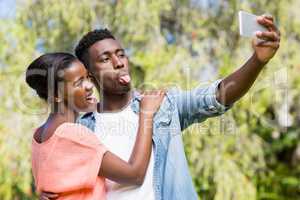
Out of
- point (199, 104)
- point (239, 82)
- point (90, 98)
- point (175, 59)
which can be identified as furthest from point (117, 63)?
point (175, 59)

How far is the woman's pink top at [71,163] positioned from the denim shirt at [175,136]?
176mm

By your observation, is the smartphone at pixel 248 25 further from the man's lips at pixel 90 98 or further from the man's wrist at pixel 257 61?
the man's lips at pixel 90 98

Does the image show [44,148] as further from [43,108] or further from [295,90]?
[295,90]

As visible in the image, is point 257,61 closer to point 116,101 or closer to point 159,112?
point 159,112

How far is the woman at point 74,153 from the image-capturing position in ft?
5.39

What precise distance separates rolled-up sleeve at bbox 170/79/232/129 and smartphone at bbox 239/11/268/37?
0.80 feet

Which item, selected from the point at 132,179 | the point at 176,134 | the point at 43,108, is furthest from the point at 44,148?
the point at 43,108

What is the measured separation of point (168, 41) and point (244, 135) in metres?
0.80

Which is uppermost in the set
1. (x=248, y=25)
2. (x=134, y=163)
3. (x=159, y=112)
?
(x=248, y=25)

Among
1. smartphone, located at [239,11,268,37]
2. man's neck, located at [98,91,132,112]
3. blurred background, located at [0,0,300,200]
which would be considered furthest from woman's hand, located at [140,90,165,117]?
blurred background, located at [0,0,300,200]

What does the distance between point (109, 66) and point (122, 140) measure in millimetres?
234

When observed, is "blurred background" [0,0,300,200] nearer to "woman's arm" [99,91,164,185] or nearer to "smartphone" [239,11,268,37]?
"woman's arm" [99,91,164,185]

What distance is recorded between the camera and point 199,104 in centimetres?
174

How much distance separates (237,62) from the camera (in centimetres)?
384
